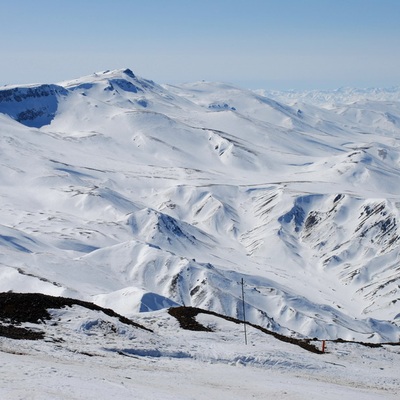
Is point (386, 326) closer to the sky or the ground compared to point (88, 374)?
closer to the ground

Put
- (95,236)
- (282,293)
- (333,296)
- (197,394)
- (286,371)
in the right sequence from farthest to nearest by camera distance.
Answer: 1. (333,296)
2. (95,236)
3. (282,293)
4. (286,371)
5. (197,394)

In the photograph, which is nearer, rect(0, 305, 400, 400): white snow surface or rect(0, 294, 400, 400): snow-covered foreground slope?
rect(0, 305, 400, 400): white snow surface

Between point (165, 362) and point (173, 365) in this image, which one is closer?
point (173, 365)

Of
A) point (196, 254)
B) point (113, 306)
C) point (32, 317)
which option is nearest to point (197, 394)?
point (32, 317)

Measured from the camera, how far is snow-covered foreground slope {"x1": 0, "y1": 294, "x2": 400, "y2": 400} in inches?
1142

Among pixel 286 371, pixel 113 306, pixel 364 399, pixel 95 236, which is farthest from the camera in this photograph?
pixel 95 236

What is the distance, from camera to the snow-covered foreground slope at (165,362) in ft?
95.2

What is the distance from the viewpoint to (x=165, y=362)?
38625 millimetres

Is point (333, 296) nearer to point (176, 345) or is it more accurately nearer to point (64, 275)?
point (64, 275)

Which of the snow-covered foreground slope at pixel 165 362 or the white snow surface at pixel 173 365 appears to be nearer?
the white snow surface at pixel 173 365

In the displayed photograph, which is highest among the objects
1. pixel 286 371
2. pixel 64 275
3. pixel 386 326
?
pixel 286 371

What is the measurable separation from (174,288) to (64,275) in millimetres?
31165

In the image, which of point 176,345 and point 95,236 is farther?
point 95,236

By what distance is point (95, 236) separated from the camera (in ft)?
582
